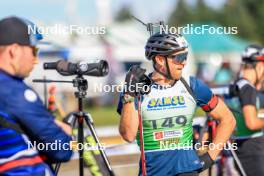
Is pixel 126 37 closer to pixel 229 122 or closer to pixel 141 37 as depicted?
pixel 141 37

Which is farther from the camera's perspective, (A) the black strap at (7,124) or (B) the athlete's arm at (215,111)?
(B) the athlete's arm at (215,111)

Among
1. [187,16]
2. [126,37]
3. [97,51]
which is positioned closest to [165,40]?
[97,51]

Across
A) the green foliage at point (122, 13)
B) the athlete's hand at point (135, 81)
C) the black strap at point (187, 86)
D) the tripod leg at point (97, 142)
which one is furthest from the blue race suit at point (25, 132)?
the green foliage at point (122, 13)

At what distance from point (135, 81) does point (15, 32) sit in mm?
1195

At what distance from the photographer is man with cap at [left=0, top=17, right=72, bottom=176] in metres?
3.61

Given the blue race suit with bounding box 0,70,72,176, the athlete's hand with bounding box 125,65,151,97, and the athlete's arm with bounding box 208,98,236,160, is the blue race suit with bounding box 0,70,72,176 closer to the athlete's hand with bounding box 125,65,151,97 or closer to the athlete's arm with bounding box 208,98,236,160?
the athlete's hand with bounding box 125,65,151,97

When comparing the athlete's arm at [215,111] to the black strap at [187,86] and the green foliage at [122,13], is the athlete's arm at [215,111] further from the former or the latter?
the green foliage at [122,13]

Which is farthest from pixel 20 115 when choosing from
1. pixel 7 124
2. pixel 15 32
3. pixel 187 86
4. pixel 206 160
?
pixel 206 160

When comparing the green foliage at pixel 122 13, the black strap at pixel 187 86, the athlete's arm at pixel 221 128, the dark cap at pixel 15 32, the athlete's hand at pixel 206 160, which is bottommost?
the athlete's hand at pixel 206 160

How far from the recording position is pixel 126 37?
40281mm

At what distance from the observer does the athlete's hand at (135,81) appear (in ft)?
15.2

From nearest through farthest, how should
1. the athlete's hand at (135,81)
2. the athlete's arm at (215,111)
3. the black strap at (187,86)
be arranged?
the athlete's hand at (135,81), the black strap at (187,86), the athlete's arm at (215,111)

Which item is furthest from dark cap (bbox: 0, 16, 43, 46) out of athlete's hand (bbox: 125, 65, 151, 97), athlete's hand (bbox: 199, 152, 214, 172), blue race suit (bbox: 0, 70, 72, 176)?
athlete's hand (bbox: 199, 152, 214, 172)

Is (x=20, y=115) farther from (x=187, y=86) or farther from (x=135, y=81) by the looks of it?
(x=187, y=86)
